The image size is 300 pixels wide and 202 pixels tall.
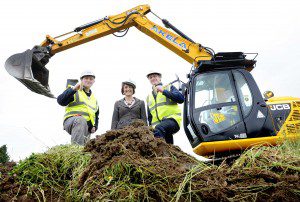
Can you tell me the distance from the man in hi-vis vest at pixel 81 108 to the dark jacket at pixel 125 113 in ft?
1.26

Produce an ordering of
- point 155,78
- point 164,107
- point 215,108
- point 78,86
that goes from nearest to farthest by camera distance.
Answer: point 78,86 < point 215,108 < point 164,107 < point 155,78

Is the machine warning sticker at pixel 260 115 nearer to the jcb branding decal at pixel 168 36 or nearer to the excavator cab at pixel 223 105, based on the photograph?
the excavator cab at pixel 223 105

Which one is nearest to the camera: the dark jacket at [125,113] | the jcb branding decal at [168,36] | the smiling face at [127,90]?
the dark jacket at [125,113]

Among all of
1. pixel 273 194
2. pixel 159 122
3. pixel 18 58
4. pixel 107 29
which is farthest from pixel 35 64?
pixel 273 194

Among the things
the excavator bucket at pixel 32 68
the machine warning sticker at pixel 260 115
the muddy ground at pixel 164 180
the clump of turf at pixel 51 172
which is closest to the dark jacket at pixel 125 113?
the machine warning sticker at pixel 260 115

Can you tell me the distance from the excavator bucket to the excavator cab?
319 cm

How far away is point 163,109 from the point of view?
5848mm

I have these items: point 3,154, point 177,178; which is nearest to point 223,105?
point 177,178

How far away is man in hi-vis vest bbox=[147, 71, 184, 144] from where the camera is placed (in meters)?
5.62

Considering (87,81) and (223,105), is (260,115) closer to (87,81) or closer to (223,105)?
(223,105)

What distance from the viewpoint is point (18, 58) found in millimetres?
7371

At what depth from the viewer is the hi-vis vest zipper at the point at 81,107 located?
18.6 feet

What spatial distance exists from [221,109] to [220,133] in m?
0.42

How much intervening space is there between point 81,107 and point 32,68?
2.55 m
